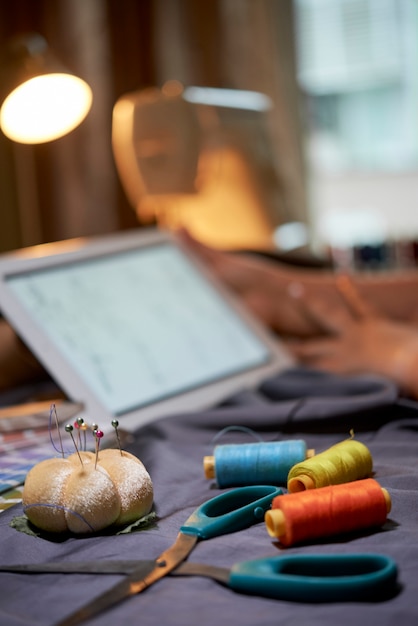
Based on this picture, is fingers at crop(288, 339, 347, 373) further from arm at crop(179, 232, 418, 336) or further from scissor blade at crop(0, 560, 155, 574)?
scissor blade at crop(0, 560, 155, 574)

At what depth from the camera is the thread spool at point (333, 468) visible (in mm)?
673

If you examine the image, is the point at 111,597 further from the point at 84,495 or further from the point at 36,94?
the point at 36,94

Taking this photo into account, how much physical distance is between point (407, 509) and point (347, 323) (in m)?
0.81

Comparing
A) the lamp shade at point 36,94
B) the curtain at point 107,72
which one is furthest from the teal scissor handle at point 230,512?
the curtain at point 107,72

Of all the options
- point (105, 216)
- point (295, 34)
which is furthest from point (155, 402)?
point (295, 34)

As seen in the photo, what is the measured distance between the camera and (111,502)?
0.64 m

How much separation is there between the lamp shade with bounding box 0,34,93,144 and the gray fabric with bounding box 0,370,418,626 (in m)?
0.76

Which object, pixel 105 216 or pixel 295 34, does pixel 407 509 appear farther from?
pixel 295 34

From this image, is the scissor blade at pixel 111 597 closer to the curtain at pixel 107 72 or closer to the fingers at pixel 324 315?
the fingers at pixel 324 315

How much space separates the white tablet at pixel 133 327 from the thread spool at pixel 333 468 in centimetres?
32

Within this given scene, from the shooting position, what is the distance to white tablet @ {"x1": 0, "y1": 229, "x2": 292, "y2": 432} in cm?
108

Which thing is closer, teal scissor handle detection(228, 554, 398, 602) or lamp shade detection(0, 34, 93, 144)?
teal scissor handle detection(228, 554, 398, 602)

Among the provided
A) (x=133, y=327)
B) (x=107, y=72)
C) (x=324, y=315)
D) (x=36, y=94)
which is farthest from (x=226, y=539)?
(x=107, y=72)

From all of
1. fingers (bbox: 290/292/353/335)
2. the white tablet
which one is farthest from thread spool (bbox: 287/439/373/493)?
fingers (bbox: 290/292/353/335)
